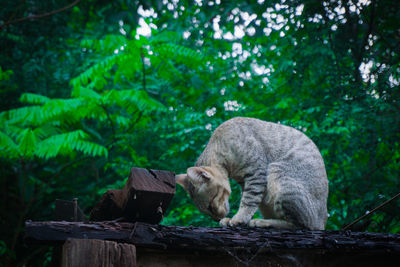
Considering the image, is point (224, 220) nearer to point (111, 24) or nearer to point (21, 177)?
point (21, 177)

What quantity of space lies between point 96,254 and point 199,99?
592 cm

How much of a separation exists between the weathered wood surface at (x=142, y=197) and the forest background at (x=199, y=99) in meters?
3.07

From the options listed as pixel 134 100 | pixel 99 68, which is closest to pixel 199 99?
pixel 134 100

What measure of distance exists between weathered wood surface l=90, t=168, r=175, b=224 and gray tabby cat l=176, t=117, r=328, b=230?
115 cm

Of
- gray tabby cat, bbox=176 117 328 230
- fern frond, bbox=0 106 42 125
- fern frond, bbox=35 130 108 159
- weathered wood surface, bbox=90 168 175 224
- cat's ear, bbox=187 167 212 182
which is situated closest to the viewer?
weathered wood surface, bbox=90 168 175 224

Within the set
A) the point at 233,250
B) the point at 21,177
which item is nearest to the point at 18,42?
the point at 21,177

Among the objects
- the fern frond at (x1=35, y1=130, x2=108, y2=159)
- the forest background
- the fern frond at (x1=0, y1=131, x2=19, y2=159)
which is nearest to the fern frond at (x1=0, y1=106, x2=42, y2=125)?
the forest background

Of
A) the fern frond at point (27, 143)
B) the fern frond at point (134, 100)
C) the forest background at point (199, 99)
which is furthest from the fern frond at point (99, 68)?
the fern frond at point (27, 143)

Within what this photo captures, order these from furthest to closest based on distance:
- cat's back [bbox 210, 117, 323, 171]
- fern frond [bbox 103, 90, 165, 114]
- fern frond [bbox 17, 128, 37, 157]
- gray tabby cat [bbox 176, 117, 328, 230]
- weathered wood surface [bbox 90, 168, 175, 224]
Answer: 1. fern frond [bbox 103, 90, 165, 114]
2. fern frond [bbox 17, 128, 37, 157]
3. cat's back [bbox 210, 117, 323, 171]
4. gray tabby cat [bbox 176, 117, 328, 230]
5. weathered wood surface [bbox 90, 168, 175, 224]

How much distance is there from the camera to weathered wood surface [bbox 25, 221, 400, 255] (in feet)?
6.50

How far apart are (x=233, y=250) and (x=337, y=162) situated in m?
4.44

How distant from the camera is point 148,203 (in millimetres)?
2361

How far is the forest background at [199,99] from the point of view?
5.77 metres

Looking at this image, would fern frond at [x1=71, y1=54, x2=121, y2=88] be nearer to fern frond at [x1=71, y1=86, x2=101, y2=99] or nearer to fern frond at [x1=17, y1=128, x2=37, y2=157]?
fern frond at [x1=71, y1=86, x2=101, y2=99]
